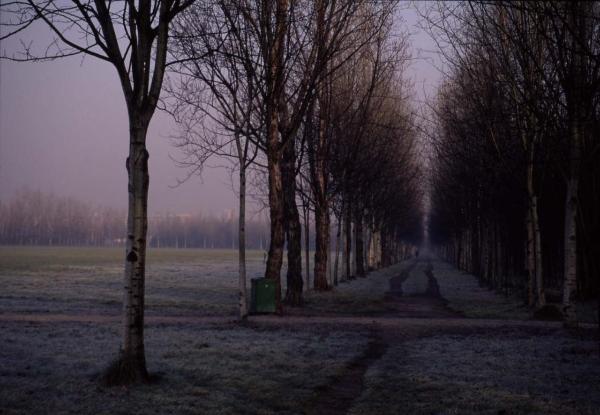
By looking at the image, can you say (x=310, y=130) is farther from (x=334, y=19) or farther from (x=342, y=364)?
(x=342, y=364)

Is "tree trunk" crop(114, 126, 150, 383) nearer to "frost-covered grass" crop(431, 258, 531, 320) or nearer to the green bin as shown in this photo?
the green bin

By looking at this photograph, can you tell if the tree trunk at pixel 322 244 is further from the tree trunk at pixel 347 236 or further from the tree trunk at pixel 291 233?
the tree trunk at pixel 291 233

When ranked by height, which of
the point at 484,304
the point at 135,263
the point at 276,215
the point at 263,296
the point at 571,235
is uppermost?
the point at 276,215

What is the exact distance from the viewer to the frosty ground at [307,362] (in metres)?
8.95

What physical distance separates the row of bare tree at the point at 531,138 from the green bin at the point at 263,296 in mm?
7868

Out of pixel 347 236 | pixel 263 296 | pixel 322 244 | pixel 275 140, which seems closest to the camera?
pixel 275 140

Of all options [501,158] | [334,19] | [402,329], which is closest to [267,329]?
[402,329]

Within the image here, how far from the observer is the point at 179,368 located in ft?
37.1

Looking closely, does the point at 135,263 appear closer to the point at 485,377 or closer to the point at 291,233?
the point at 485,377

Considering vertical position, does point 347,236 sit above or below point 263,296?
above

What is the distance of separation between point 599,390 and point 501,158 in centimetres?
1296

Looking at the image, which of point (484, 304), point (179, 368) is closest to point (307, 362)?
point (179, 368)

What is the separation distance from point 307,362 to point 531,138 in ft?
38.9

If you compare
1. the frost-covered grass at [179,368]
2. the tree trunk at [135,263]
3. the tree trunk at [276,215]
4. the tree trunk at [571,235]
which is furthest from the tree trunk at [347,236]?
the tree trunk at [135,263]
